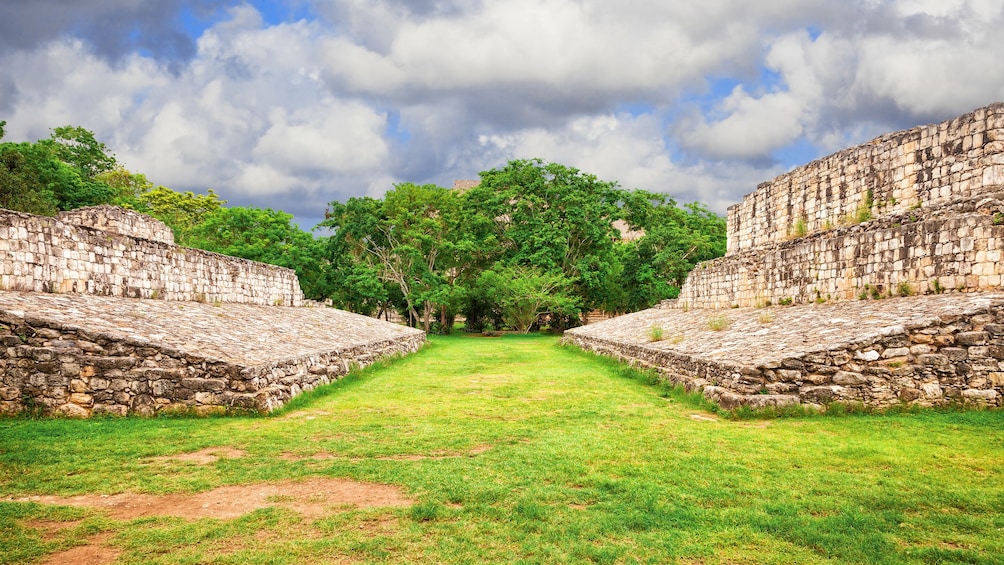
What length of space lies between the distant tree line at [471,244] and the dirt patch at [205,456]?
2740cm

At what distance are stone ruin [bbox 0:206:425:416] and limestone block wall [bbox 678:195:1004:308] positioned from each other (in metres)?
11.5

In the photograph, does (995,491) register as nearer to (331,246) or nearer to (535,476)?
(535,476)

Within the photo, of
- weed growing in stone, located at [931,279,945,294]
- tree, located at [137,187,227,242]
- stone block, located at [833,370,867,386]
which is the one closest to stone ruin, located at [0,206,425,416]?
stone block, located at [833,370,867,386]

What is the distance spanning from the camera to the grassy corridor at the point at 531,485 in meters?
4.02

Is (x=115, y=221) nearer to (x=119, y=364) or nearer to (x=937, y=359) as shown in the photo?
(x=119, y=364)

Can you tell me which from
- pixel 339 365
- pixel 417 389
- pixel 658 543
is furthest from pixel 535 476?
pixel 339 365

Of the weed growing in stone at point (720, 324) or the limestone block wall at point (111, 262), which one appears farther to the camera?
the weed growing in stone at point (720, 324)

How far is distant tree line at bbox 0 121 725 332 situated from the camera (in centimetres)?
3562

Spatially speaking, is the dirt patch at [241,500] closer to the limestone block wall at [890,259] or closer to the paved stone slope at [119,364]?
the paved stone slope at [119,364]

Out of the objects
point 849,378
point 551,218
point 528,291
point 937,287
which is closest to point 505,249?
point 551,218

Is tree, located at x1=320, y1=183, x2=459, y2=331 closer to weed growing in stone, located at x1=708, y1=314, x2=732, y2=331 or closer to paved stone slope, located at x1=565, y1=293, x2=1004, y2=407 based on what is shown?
weed growing in stone, located at x1=708, y1=314, x2=732, y2=331

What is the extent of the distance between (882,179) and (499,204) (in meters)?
26.1

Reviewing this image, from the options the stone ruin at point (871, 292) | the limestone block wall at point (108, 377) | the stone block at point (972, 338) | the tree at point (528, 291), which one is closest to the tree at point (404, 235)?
the tree at point (528, 291)

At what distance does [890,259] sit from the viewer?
11.7 metres
